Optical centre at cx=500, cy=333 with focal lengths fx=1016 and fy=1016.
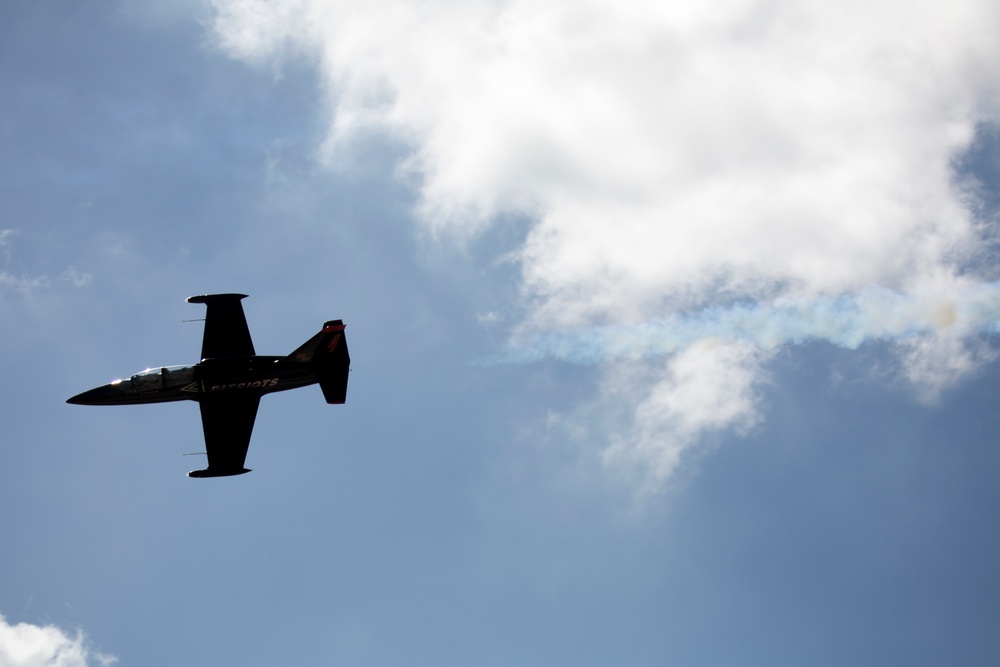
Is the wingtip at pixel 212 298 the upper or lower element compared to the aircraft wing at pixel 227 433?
upper

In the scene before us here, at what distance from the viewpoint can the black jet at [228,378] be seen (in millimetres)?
74062

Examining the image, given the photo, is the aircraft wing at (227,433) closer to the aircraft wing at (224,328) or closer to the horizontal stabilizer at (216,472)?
the horizontal stabilizer at (216,472)

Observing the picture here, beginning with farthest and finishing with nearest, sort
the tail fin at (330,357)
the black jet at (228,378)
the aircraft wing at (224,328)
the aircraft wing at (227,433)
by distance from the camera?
the aircraft wing at (227,433) → the aircraft wing at (224,328) → the black jet at (228,378) → the tail fin at (330,357)

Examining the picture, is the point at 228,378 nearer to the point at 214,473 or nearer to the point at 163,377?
the point at 163,377

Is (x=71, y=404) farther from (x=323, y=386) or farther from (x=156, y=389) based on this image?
(x=323, y=386)

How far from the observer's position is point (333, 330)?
73.2 m

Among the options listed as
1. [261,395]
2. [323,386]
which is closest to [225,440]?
[261,395]

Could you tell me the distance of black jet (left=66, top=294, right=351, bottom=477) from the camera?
74062mm

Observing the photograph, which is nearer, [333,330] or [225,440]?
[333,330]

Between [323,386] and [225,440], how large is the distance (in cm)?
966

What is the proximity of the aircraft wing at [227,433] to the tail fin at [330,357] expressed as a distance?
266 inches

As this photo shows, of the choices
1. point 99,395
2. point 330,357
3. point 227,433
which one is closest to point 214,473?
point 227,433

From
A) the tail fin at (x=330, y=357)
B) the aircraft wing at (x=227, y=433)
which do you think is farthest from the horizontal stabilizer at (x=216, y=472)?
the tail fin at (x=330, y=357)

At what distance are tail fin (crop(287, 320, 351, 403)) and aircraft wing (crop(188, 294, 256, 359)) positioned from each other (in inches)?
194
